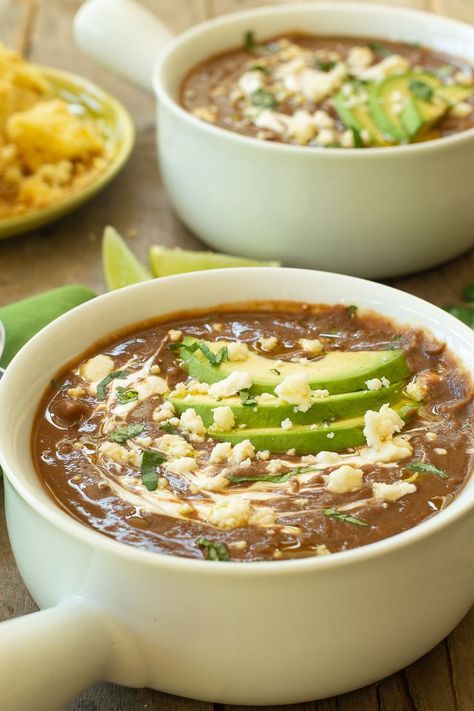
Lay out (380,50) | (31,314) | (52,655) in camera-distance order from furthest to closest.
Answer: (380,50), (31,314), (52,655)

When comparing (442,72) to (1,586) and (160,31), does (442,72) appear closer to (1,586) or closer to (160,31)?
(160,31)

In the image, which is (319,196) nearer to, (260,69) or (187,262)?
(187,262)

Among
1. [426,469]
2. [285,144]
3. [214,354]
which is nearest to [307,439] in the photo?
[426,469]

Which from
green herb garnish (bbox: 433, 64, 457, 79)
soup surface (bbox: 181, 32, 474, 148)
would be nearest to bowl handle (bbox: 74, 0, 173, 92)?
soup surface (bbox: 181, 32, 474, 148)

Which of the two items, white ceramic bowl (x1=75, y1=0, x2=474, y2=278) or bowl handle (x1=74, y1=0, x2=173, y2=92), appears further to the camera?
bowl handle (x1=74, y1=0, x2=173, y2=92)

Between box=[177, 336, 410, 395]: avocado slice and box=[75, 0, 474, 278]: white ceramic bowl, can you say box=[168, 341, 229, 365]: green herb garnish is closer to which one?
box=[177, 336, 410, 395]: avocado slice

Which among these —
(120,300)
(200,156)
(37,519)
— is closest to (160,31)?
(200,156)
